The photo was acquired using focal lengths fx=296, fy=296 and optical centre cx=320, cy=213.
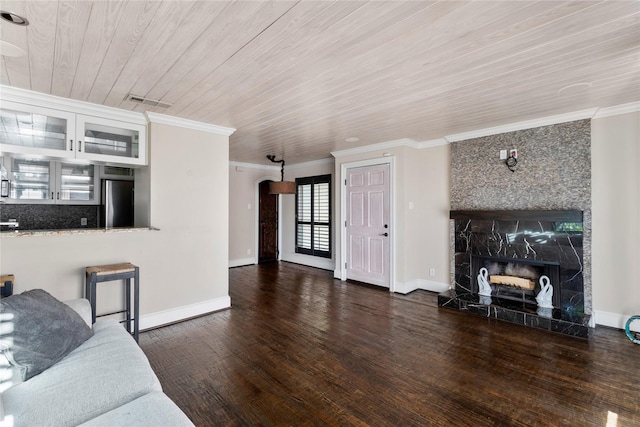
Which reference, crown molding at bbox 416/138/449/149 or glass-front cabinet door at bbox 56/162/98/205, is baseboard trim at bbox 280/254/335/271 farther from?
glass-front cabinet door at bbox 56/162/98/205

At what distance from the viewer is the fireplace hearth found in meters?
3.44

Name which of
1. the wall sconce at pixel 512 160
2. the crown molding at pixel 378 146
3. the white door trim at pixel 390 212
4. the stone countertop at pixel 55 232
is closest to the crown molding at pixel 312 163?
the crown molding at pixel 378 146

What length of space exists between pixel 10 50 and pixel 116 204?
2595 millimetres

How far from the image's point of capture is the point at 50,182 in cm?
382

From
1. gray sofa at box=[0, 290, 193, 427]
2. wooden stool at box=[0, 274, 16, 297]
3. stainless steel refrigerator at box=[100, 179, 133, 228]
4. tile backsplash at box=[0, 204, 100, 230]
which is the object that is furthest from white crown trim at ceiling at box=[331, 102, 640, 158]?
wooden stool at box=[0, 274, 16, 297]

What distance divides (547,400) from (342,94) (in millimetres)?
2921

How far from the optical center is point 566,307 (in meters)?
3.52

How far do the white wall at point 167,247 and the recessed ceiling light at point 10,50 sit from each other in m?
1.39

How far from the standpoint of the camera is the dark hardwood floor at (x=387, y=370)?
195 centimetres

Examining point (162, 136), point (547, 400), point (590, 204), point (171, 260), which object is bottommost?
point (547, 400)

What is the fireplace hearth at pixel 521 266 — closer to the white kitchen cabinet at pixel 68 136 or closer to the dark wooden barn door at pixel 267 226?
the white kitchen cabinet at pixel 68 136

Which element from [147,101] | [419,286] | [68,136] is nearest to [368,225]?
[419,286]

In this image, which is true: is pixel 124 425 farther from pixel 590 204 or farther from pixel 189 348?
pixel 590 204

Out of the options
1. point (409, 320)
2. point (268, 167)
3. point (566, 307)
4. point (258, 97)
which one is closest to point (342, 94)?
point (258, 97)
